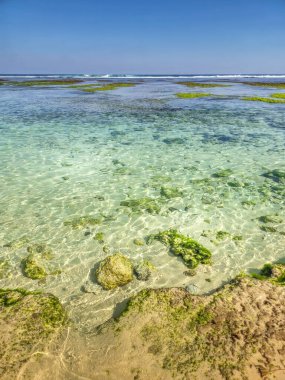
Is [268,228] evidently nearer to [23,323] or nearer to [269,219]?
[269,219]

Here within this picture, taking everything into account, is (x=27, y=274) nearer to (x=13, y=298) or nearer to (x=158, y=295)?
(x=13, y=298)

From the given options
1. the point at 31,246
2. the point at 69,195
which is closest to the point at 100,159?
the point at 69,195

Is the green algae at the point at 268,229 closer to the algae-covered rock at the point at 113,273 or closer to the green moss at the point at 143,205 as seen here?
the green moss at the point at 143,205

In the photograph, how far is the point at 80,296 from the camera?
5.55m

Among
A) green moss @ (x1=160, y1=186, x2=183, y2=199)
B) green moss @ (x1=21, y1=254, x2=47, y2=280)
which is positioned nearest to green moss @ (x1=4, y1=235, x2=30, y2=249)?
green moss @ (x1=21, y1=254, x2=47, y2=280)

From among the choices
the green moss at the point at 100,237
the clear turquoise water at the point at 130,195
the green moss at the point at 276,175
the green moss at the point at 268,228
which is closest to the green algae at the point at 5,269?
the clear turquoise water at the point at 130,195

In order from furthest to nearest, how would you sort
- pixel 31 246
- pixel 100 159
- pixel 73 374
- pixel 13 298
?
pixel 100 159, pixel 31 246, pixel 13 298, pixel 73 374

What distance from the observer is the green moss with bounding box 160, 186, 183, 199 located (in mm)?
9891

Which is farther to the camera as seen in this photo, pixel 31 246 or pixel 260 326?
pixel 31 246

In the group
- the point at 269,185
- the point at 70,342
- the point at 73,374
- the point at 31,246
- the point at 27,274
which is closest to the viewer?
the point at 73,374

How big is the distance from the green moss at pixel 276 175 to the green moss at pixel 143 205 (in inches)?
207

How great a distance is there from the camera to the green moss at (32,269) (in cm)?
607

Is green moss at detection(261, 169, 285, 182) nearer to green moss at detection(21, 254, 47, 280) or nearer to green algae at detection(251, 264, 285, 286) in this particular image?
green algae at detection(251, 264, 285, 286)

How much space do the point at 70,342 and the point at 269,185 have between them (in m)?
9.02
